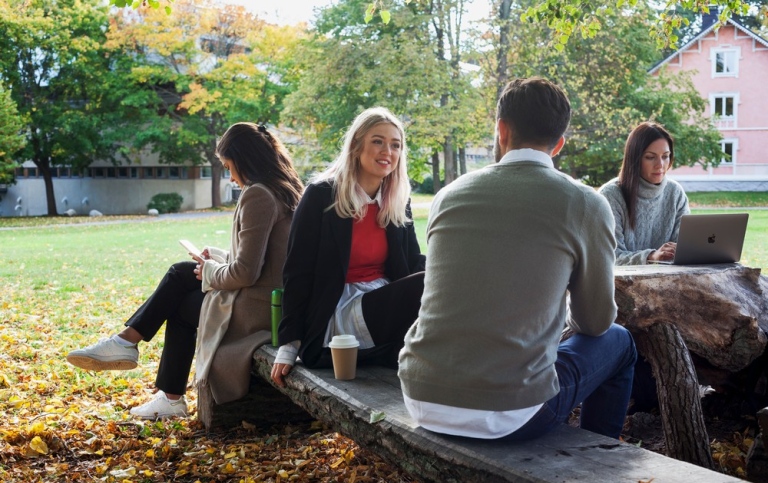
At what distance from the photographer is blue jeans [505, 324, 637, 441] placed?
2715 millimetres

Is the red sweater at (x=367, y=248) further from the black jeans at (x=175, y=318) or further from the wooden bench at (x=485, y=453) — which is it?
the black jeans at (x=175, y=318)

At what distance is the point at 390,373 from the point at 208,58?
1258 inches

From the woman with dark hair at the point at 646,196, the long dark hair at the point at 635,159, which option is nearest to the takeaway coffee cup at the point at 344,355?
the woman with dark hair at the point at 646,196

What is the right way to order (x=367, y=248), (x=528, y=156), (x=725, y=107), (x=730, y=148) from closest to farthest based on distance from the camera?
(x=528, y=156)
(x=367, y=248)
(x=730, y=148)
(x=725, y=107)

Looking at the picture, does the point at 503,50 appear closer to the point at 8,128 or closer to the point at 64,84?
the point at 8,128

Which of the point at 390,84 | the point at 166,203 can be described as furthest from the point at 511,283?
the point at 166,203

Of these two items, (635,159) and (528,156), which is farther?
(635,159)

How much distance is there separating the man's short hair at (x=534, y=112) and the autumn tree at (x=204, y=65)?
31325 millimetres

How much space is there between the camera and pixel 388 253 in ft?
13.7

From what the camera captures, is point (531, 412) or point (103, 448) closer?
point (531, 412)

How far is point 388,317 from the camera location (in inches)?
154

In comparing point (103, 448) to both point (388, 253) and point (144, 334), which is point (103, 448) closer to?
point (144, 334)

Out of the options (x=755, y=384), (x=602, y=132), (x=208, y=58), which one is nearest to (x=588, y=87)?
(x=602, y=132)

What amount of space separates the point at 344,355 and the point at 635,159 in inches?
95.9
